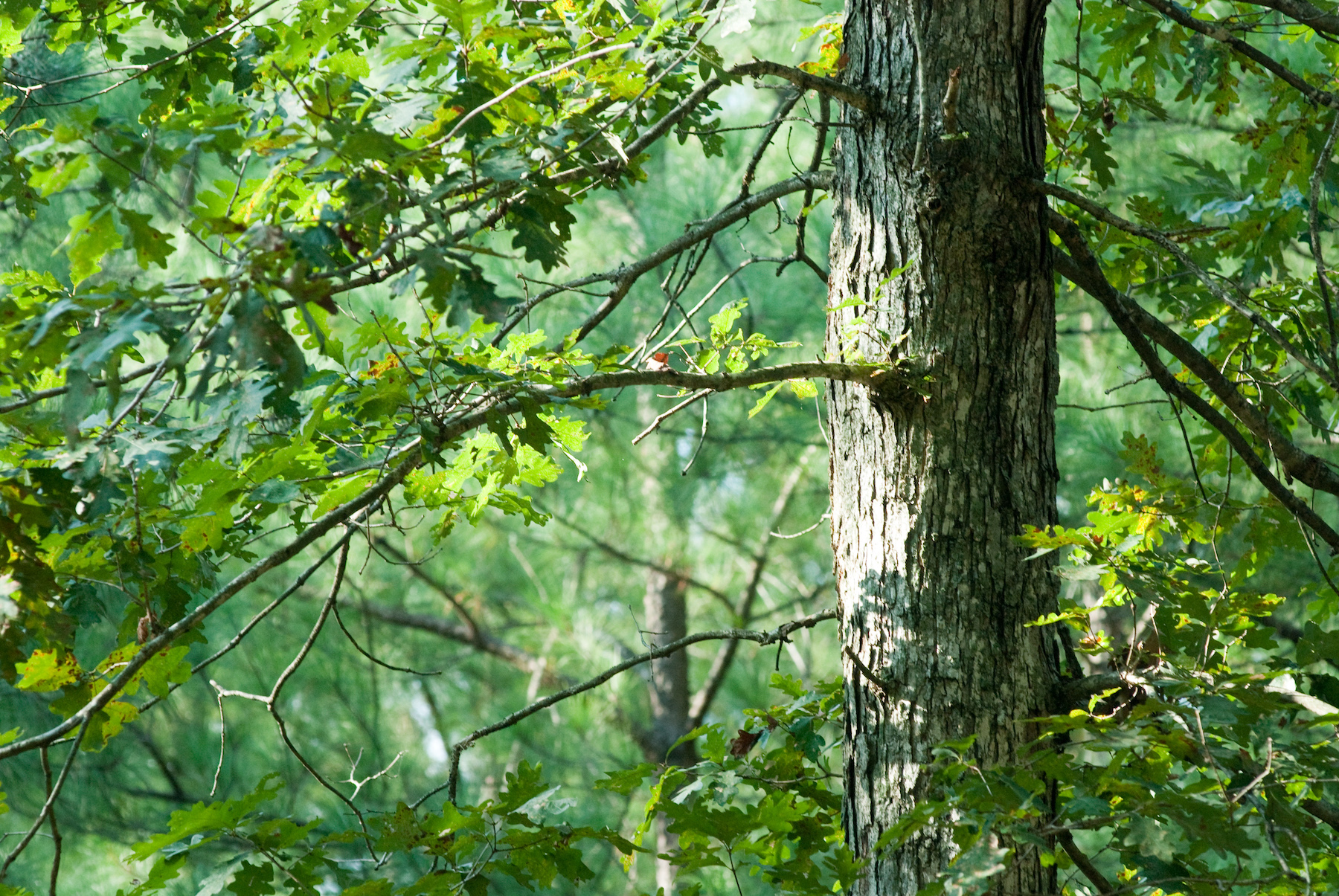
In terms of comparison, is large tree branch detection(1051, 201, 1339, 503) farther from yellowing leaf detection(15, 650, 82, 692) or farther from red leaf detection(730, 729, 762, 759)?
yellowing leaf detection(15, 650, 82, 692)

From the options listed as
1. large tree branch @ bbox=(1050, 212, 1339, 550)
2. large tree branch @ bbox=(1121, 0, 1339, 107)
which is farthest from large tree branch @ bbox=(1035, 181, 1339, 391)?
large tree branch @ bbox=(1121, 0, 1339, 107)

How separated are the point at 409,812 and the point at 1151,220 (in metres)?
1.62

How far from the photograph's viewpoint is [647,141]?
1.29m

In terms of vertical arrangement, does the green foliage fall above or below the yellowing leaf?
below

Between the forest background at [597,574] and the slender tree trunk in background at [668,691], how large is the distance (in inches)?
1.6

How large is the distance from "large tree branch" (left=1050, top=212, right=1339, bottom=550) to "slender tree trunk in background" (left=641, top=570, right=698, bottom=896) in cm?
342

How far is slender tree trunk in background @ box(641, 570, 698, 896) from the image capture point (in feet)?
16.1

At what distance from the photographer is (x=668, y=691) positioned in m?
5.01

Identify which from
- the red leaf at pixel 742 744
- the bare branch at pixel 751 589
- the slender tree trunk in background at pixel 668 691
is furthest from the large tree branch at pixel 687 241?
the slender tree trunk in background at pixel 668 691

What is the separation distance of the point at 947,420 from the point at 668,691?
12.5ft

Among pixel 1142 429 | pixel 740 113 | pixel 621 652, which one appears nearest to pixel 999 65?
pixel 1142 429

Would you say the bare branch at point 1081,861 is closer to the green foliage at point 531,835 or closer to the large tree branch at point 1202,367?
the green foliage at point 531,835

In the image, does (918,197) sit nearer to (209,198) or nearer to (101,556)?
(209,198)

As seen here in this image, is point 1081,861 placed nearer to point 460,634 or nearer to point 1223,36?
point 1223,36
